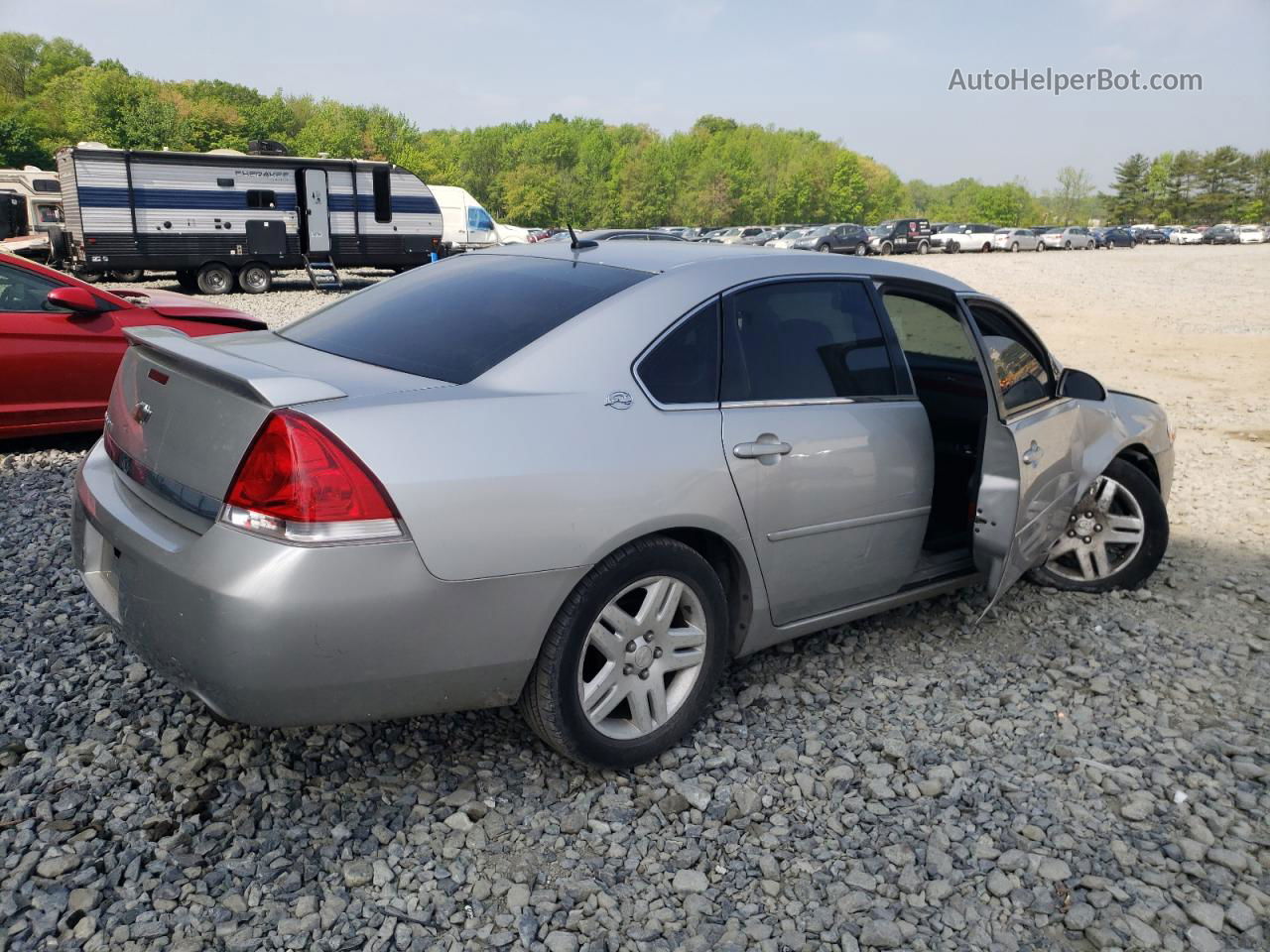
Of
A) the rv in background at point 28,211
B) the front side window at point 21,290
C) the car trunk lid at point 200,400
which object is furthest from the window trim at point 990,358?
the rv in background at point 28,211

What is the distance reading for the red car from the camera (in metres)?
6.35

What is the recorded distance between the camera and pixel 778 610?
3.38 metres

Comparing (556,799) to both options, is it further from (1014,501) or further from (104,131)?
(104,131)

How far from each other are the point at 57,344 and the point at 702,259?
5033mm

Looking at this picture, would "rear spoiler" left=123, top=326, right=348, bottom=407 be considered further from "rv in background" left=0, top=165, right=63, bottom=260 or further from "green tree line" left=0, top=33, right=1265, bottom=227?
"green tree line" left=0, top=33, right=1265, bottom=227

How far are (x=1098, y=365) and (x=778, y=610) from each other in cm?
1093

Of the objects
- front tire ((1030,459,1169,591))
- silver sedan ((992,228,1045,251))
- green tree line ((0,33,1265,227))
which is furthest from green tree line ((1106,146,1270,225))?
front tire ((1030,459,1169,591))

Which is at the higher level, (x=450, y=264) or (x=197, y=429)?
(x=450, y=264)

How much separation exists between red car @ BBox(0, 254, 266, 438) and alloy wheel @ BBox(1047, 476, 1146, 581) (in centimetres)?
519

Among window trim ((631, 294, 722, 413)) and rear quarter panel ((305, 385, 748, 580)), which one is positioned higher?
window trim ((631, 294, 722, 413))

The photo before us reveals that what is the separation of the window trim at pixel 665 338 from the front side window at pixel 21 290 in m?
5.27

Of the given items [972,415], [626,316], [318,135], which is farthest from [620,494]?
[318,135]

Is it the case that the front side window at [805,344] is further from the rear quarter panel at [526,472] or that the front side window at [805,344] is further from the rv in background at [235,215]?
the rv in background at [235,215]

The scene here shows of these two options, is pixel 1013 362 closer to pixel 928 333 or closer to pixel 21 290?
pixel 928 333
